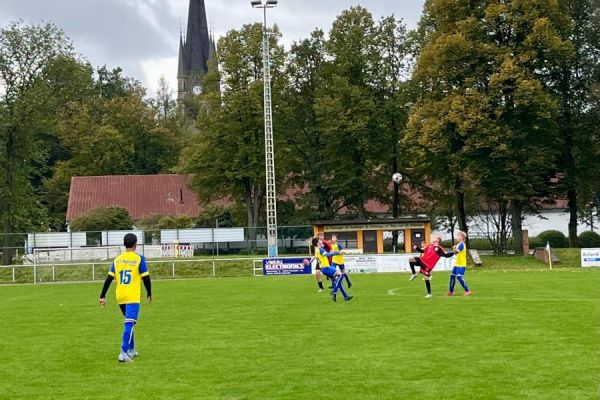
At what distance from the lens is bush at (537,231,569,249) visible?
5359cm

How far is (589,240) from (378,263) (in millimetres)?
24036

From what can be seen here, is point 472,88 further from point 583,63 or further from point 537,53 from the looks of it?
point 583,63

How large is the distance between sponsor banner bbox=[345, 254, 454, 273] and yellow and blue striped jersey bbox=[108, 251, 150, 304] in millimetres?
25892

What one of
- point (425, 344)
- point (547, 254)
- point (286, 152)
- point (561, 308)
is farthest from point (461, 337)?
point (286, 152)

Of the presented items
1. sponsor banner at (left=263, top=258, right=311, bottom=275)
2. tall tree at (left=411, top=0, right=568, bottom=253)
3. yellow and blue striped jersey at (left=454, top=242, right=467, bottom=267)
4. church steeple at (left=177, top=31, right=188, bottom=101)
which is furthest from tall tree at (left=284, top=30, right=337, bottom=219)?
church steeple at (left=177, top=31, right=188, bottom=101)

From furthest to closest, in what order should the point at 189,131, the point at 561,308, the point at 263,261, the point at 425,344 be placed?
the point at 189,131 < the point at 263,261 < the point at 561,308 < the point at 425,344

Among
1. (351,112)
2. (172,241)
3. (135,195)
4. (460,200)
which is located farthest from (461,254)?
(135,195)

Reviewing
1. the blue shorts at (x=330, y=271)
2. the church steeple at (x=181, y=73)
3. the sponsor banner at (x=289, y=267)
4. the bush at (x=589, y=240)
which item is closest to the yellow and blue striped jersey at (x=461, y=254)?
the blue shorts at (x=330, y=271)

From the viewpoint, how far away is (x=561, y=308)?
17.0m

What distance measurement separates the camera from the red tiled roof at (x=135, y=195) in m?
66.8

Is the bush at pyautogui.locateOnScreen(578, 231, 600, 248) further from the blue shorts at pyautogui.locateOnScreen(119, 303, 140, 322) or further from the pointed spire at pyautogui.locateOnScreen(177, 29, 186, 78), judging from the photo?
the pointed spire at pyautogui.locateOnScreen(177, 29, 186, 78)

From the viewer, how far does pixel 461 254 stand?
809 inches

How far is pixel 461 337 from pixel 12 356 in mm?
8163

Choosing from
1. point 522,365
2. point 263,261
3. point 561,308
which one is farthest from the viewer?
point 263,261
